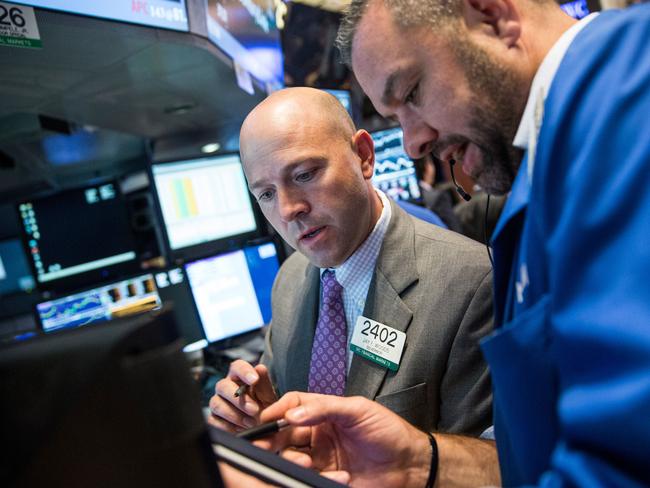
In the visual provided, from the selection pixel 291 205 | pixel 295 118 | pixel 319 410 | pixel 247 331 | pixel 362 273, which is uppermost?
pixel 295 118

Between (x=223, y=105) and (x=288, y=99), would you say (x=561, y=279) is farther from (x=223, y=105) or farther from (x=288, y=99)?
(x=223, y=105)

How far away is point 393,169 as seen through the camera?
3.15 m

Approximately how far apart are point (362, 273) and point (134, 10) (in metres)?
1.15

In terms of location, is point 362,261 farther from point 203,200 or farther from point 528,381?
point 203,200

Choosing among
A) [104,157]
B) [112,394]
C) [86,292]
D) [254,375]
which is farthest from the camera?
[104,157]

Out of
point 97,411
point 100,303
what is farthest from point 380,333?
point 100,303

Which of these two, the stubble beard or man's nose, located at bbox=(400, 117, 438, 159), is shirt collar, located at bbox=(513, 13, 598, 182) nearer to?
the stubble beard

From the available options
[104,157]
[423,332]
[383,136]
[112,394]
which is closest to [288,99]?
[423,332]

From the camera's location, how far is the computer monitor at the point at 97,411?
38cm

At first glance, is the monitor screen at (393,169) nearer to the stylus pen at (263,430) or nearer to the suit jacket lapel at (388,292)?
the suit jacket lapel at (388,292)

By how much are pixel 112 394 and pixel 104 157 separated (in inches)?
168

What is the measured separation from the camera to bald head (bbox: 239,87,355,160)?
1.33 metres

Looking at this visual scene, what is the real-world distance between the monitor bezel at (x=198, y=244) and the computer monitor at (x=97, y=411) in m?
2.00

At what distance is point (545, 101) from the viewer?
658mm
